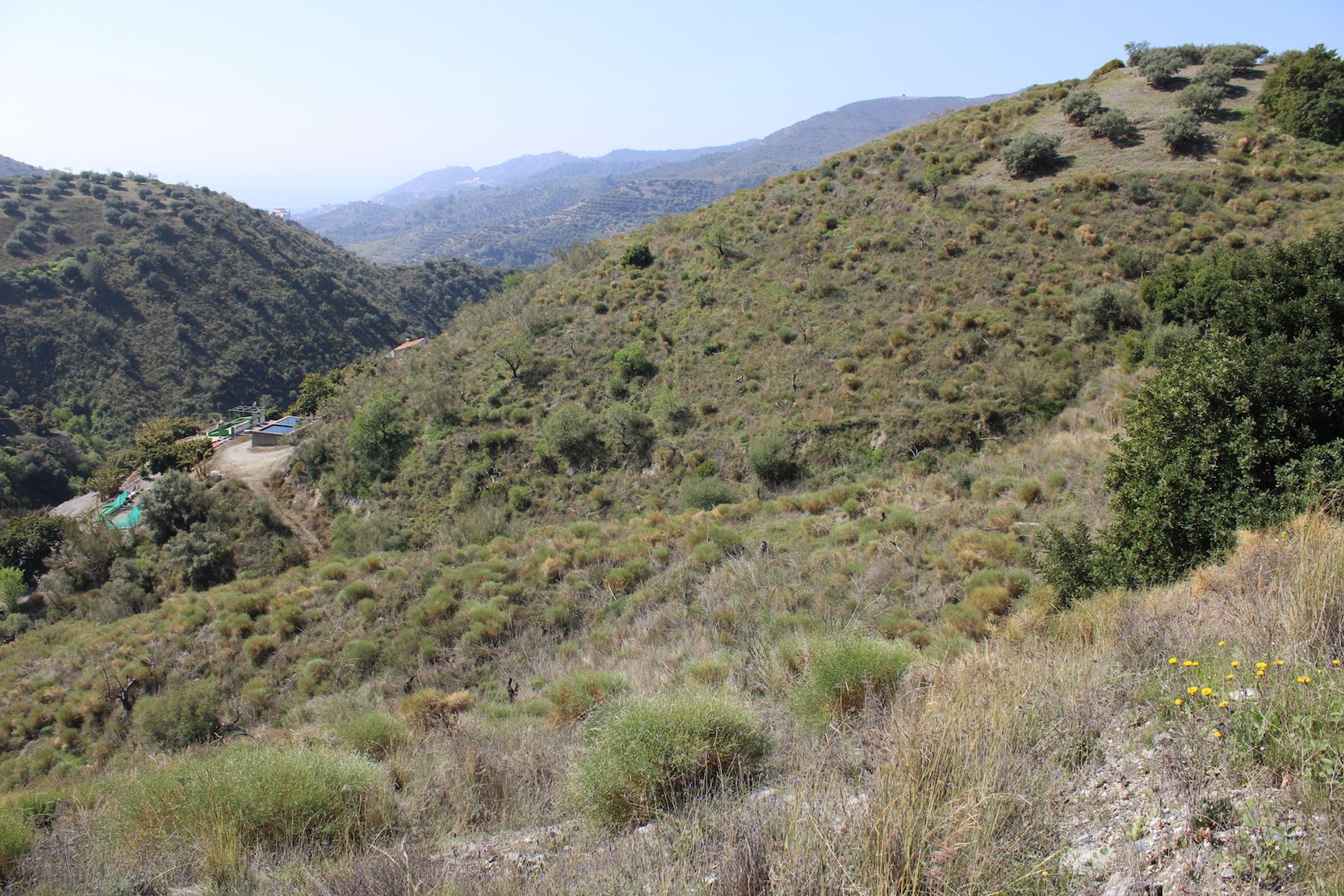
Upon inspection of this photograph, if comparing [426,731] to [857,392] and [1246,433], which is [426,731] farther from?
[857,392]

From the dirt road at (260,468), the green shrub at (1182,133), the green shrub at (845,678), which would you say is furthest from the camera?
the dirt road at (260,468)

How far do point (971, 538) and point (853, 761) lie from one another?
6683mm

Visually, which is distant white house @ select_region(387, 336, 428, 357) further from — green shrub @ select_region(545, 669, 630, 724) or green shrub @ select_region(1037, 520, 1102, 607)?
green shrub @ select_region(1037, 520, 1102, 607)

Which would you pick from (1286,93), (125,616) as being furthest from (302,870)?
(1286,93)

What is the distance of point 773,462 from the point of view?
51.8 feet

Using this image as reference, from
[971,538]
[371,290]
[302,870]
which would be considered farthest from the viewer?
[371,290]

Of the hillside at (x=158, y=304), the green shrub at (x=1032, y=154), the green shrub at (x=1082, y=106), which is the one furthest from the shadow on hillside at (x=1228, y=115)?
the hillside at (x=158, y=304)

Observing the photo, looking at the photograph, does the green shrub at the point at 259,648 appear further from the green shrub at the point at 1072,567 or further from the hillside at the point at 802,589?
the green shrub at the point at 1072,567

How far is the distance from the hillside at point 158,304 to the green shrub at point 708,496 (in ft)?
178

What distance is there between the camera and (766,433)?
661 inches

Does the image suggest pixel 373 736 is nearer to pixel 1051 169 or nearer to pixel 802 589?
pixel 802 589

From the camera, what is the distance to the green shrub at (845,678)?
4066mm

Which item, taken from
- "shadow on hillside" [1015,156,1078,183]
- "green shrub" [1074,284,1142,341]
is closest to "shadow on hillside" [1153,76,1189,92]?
"shadow on hillside" [1015,156,1078,183]

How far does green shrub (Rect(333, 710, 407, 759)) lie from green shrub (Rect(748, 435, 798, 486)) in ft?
38.4
